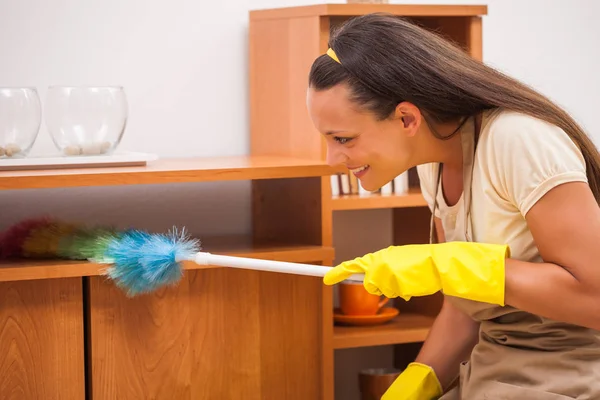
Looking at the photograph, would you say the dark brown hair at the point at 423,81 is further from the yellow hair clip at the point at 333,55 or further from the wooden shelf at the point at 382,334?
the wooden shelf at the point at 382,334

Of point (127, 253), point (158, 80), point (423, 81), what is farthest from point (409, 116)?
point (158, 80)

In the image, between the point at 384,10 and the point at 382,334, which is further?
the point at 382,334

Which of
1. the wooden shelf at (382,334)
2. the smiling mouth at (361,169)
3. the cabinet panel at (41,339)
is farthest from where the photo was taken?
the wooden shelf at (382,334)

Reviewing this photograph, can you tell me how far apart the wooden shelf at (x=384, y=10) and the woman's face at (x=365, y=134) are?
439 mm

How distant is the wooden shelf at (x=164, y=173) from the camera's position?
1.54 metres

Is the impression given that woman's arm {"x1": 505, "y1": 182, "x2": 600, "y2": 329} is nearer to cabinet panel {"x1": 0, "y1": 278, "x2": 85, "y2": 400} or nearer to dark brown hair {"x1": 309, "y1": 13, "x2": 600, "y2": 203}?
dark brown hair {"x1": 309, "y1": 13, "x2": 600, "y2": 203}

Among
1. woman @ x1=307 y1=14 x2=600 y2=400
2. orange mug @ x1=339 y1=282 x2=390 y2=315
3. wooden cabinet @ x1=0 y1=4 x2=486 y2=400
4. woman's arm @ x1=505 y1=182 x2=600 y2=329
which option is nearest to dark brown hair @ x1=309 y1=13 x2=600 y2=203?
woman @ x1=307 y1=14 x2=600 y2=400

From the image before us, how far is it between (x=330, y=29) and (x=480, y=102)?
0.60m

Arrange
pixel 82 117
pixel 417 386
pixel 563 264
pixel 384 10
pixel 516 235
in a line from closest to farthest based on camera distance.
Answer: pixel 563 264
pixel 516 235
pixel 417 386
pixel 82 117
pixel 384 10

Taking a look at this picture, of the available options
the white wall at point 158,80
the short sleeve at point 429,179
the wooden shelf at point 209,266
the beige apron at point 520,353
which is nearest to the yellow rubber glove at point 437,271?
the beige apron at point 520,353

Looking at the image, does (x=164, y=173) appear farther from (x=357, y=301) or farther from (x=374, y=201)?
(x=357, y=301)

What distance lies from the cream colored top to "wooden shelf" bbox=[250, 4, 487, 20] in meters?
0.50

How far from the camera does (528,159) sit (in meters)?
1.30

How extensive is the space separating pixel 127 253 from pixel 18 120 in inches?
14.8
